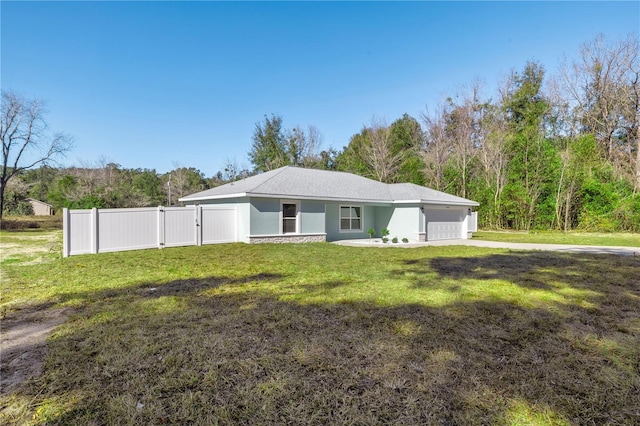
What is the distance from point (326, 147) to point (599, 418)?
36.4 metres

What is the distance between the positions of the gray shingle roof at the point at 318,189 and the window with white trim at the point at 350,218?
3.20ft

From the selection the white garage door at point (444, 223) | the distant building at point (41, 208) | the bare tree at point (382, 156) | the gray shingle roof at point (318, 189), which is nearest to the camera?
the gray shingle roof at point (318, 189)

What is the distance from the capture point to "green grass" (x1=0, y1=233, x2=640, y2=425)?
2.33 metres

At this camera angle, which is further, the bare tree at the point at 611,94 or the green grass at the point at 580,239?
the bare tree at the point at 611,94

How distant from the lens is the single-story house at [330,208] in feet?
45.3

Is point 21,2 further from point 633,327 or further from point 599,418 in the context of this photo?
point 633,327

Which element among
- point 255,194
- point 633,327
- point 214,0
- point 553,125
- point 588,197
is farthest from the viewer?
point 553,125

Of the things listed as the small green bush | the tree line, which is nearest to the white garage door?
the small green bush

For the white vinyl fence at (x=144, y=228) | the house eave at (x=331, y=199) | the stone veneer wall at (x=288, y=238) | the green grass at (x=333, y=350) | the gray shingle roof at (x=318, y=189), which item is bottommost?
the green grass at (x=333, y=350)

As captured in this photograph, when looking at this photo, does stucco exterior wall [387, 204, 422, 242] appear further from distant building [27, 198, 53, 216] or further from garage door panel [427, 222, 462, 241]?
distant building [27, 198, 53, 216]

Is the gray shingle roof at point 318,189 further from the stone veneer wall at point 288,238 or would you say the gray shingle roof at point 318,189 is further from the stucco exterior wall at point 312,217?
the stone veneer wall at point 288,238

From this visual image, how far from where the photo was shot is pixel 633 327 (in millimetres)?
4066

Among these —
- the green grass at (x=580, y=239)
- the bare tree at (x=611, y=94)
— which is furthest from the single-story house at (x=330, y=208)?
the bare tree at (x=611, y=94)

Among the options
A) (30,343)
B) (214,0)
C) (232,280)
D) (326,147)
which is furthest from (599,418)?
(326,147)
